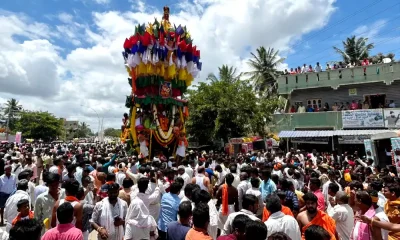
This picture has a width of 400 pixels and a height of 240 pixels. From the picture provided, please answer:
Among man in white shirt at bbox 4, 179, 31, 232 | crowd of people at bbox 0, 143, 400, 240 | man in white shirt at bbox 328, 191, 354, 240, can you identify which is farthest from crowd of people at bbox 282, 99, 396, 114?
man in white shirt at bbox 4, 179, 31, 232

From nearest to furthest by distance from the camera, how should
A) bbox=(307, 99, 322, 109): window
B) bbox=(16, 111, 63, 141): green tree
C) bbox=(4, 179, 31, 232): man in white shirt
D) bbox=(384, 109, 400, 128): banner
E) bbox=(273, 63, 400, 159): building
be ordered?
bbox=(4, 179, 31, 232): man in white shirt
bbox=(384, 109, 400, 128): banner
bbox=(273, 63, 400, 159): building
bbox=(307, 99, 322, 109): window
bbox=(16, 111, 63, 141): green tree

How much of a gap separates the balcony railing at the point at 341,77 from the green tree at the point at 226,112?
2.69 meters

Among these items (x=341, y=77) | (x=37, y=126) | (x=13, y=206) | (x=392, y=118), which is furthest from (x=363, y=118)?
(x=37, y=126)

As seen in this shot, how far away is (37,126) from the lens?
51000mm

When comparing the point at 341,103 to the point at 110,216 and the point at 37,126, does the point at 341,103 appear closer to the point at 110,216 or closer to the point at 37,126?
the point at 110,216

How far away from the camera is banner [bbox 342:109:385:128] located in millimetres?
17344

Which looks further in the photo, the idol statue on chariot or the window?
the window

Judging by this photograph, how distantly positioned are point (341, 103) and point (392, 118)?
4587mm

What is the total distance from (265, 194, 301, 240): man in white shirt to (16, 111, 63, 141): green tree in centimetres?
5604

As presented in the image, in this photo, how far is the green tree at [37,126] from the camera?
51.1 meters

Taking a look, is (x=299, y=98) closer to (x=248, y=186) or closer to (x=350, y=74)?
(x=350, y=74)

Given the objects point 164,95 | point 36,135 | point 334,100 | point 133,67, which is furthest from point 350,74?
point 36,135

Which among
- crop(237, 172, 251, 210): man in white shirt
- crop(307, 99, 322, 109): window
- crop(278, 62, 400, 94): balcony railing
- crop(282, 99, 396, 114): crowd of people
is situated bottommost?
crop(237, 172, 251, 210): man in white shirt

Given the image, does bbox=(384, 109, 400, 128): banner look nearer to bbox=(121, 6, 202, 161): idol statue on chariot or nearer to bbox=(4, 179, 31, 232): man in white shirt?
bbox=(121, 6, 202, 161): idol statue on chariot
